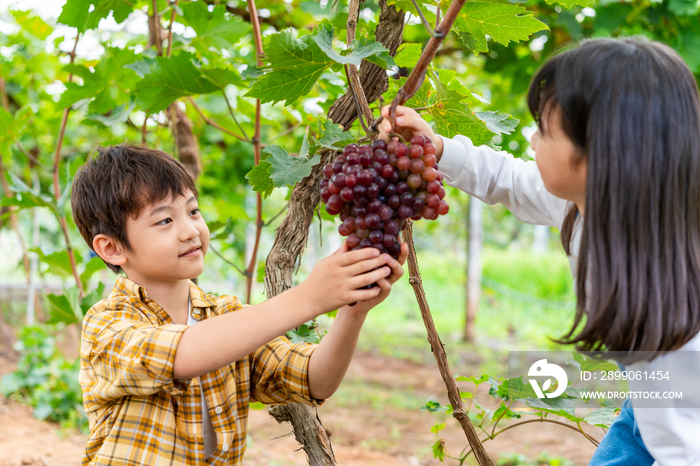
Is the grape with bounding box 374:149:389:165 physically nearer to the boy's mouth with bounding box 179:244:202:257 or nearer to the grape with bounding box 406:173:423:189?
the grape with bounding box 406:173:423:189

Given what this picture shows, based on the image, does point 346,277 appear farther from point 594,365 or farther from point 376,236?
point 594,365

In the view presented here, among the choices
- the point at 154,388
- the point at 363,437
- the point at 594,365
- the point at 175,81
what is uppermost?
the point at 175,81

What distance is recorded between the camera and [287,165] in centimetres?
95

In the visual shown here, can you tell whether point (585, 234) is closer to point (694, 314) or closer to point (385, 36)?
point (694, 314)

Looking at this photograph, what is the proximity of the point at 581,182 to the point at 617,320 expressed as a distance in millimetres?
231

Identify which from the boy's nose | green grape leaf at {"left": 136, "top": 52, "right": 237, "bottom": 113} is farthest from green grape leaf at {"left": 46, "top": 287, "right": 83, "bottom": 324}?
the boy's nose

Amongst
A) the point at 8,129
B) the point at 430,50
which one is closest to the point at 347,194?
the point at 430,50

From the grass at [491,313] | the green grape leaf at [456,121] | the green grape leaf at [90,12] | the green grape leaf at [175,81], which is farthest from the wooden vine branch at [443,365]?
the grass at [491,313]

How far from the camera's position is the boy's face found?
1.10m

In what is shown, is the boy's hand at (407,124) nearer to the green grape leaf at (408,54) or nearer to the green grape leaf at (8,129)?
the green grape leaf at (408,54)

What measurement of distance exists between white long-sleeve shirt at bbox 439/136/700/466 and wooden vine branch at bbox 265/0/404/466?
0.89 feet

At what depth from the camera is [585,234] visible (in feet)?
2.98

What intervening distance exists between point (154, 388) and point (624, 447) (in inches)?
32.9

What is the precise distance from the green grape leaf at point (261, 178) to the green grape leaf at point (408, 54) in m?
0.44
